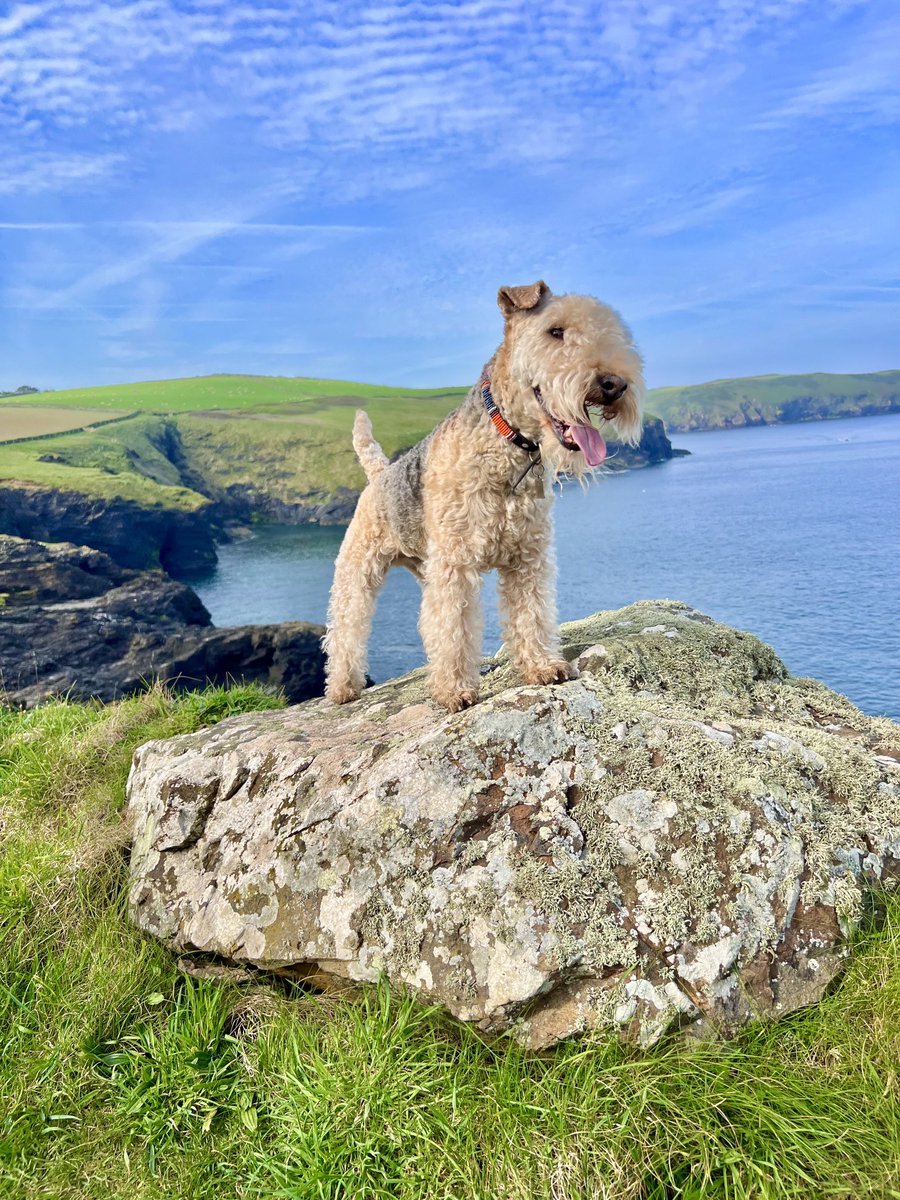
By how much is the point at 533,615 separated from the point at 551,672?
44cm

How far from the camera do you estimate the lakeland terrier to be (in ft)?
14.1

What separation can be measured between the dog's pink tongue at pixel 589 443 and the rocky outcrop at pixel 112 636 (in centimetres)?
1215

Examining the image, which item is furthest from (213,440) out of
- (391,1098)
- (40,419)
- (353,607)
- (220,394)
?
(391,1098)

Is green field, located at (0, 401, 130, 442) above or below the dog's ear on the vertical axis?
above

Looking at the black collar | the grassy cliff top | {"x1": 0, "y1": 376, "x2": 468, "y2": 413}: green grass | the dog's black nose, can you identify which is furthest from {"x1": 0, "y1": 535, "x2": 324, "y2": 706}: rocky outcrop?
the grassy cliff top

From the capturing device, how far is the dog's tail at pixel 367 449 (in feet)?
22.4

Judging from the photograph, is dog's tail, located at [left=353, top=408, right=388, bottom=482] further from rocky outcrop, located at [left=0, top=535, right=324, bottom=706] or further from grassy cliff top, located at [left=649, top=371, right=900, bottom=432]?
grassy cliff top, located at [left=649, top=371, right=900, bottom=432]

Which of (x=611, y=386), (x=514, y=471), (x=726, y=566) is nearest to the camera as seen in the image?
(x=611, y=386)

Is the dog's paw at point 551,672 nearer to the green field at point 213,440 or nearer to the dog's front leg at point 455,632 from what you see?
the dog's front leg at point 455,632

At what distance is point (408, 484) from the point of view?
5738mm

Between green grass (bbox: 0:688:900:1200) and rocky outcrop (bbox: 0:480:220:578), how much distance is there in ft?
197

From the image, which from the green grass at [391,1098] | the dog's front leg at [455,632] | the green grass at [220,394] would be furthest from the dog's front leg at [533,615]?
the green grass at [220,394]

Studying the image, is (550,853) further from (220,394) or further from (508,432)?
(220,394)

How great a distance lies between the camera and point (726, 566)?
46.9 metres
